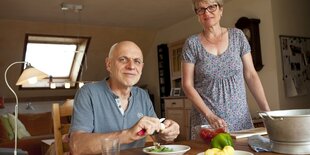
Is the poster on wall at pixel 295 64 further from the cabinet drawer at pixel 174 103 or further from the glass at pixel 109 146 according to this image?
the glass at pixel 109 146

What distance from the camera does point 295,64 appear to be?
4062 millimetres

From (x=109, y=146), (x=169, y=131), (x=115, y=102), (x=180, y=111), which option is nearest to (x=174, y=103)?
(x=180, y=111)

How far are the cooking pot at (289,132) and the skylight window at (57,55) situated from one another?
16.2ft

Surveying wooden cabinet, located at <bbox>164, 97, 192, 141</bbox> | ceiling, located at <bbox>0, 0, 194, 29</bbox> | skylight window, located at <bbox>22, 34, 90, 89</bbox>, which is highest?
ceiling, located at <bbox>0, 0, 194, 29</bbox>

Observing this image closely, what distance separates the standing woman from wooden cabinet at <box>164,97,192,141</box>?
325 cm

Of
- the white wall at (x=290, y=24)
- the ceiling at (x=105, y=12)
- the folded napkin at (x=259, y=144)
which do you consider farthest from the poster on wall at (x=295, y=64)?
the folded napkin at (x=259, y=144)

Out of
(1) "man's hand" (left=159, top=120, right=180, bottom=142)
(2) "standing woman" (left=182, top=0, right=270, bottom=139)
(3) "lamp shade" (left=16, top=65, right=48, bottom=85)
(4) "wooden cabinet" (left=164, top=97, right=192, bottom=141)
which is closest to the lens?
(1) "man's hand" (left=159, top=120, right=180, bottom=142)

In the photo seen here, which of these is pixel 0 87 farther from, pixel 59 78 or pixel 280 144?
pixel 280 144

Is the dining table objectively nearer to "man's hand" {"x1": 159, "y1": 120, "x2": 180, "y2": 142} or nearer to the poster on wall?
"man's hand" {"x1": 159, "y1": 120, "x2": 180, "y2": 142}

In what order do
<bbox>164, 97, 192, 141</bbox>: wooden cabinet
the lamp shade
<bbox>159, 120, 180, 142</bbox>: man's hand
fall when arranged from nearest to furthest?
<bbox>159, 120, 180, 142</bbox>: man's hand, the lamp shade, <bbox>164, 97, 192, 141</bbox>: wooden cabinet

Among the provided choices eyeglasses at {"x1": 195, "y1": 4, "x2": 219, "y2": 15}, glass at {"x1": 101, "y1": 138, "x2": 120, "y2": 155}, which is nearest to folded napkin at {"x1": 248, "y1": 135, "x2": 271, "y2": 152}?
glass at {"x1": 101, "y1": 138, "x2": 120, "y2": 155}

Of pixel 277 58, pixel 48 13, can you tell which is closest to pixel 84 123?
pixel 277 58

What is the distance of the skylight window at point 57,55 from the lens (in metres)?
5.89

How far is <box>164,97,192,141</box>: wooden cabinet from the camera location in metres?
5.09
